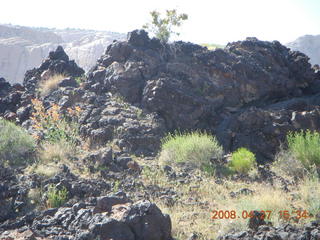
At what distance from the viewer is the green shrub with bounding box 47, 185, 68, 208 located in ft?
19.9

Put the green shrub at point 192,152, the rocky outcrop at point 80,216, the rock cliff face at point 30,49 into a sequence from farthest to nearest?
Answer: the rock cliff face at point 30,49 → the green shrub at point 192,152 → the rocky outcrop at point 80,216

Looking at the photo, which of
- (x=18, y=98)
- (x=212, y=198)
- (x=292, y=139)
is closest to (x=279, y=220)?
(x=212, y=198)

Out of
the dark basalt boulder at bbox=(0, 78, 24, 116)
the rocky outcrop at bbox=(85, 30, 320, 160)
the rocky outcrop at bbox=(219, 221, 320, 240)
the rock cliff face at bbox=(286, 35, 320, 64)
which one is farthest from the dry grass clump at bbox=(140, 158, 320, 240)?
the rock cliff face at bbox=(286, 35, 320, 64)

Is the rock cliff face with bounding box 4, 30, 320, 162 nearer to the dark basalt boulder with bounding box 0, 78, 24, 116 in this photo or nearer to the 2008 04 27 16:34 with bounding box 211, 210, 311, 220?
the dark basalt boulder with bounding box 0, 78, 24, 116

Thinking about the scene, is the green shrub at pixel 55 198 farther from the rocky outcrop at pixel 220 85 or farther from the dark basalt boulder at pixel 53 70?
the dark basalt boulder at pixel 53 70

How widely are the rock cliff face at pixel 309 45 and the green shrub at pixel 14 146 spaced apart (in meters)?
54.9

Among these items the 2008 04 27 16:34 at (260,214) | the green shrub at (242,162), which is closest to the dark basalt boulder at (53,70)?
the green shrub at (242,162)

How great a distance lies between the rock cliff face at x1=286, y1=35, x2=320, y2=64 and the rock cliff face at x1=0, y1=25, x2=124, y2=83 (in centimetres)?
2928

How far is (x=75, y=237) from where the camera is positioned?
4688 mm

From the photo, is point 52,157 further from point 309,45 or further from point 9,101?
point 309,45

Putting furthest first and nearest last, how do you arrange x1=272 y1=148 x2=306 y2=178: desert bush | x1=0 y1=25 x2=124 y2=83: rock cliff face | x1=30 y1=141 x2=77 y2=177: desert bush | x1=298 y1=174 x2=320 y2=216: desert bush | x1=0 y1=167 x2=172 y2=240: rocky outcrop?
1. x1=0 y1=25 x2=124 y2=83: rock cliff face
2. x1=272 y1=148 x2=306 y2=178: desert bush
3. x1=30 y1=141 x2=77 y2=177: desert bush
4. x1=298 y1=174 x2=320 y2=216: desert bush
5. x1=0 y1=167 x2=172 y2=240: rocky outcrop

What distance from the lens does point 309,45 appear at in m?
60.1

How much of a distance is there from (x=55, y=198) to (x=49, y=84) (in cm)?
694

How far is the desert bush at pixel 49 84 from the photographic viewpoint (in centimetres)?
1224
